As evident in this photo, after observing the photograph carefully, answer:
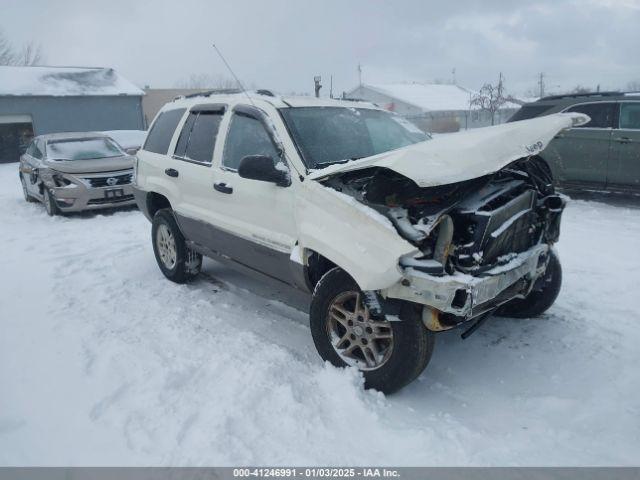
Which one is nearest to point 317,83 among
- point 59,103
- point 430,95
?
point 59,103

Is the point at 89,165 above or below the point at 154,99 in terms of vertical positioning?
below

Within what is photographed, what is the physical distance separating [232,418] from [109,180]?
23.8 feet

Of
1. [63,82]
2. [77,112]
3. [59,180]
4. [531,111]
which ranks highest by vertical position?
[63,82]

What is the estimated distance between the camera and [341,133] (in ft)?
12.8

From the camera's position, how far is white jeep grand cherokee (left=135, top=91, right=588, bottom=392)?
280 centimetres

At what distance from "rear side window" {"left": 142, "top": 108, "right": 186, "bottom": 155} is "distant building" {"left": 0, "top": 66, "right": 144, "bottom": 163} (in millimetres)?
21985

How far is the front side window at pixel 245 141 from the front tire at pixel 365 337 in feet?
3.87

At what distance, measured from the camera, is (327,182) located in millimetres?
3209

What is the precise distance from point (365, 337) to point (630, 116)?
7.46 m

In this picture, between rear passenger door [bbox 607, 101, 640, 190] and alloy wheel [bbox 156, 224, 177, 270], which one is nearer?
alloy wheel [bbox 156, 224, 177, 270]

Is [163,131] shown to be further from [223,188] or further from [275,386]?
[275,386]

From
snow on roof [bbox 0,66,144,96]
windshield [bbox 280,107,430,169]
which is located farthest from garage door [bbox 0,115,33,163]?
windshield [bbox 280,107,430,169]

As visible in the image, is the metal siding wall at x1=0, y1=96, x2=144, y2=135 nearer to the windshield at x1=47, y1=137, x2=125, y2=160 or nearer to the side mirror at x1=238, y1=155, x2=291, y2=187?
the windshield at x1=47, y1=137, x2=125, y2=160

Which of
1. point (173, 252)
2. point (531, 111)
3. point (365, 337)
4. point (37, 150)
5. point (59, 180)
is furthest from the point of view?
point (37, 150)
